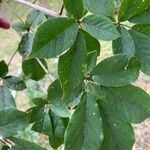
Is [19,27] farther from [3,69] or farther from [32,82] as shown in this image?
[32,82]

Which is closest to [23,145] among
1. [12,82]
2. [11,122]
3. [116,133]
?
[11,122]

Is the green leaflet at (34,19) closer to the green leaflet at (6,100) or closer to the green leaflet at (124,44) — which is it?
the green leaflet at (6,100)

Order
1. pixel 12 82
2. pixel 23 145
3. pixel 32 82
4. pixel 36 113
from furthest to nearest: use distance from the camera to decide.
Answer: pixel 32 82 < pixel 12 82 < pixel 36 113 < pixel 23 145

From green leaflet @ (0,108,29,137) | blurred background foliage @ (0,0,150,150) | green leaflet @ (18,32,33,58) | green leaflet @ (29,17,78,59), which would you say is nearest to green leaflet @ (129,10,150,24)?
green leaflet @ (29,17,78,59)

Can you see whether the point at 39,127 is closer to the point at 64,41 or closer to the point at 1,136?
the point at 1,136

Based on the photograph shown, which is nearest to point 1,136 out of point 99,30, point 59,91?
point 59,91

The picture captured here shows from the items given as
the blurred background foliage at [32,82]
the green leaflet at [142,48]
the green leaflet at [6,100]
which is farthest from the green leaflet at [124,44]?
the blurred background foliage at [32,82]

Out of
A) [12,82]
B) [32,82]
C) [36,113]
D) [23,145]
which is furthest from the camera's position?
[32,82]
